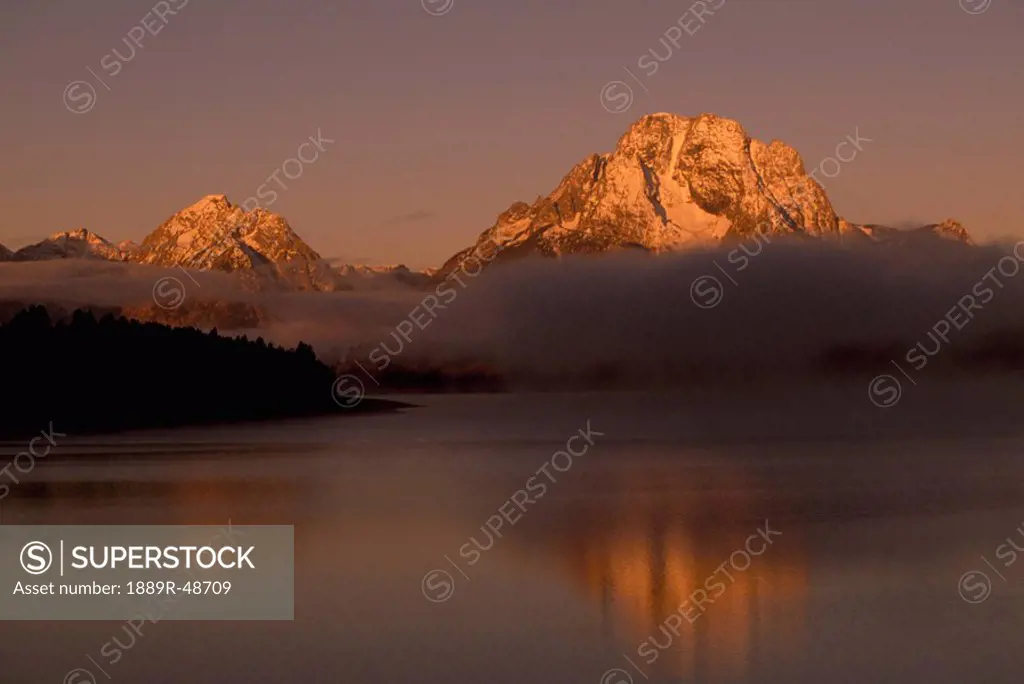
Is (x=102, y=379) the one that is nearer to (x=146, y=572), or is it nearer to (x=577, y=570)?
(x=146, y=572)

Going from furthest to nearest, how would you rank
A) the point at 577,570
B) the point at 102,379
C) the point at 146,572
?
the point at 102,379, the point at 577,570, the point at 146,572

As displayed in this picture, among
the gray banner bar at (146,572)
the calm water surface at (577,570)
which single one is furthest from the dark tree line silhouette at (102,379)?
the gray banner bar at (146,572)

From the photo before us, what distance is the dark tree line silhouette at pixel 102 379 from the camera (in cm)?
15625

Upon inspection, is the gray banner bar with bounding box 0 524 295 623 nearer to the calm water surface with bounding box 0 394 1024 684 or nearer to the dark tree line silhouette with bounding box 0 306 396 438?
the calm water surface with bounding box 0 394 1024 684

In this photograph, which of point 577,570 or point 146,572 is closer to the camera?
point 146,572

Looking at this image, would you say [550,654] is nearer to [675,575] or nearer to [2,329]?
[675,575]

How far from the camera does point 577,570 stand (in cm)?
5003

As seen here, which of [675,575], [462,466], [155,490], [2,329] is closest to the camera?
[675,575]

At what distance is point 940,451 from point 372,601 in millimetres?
90980

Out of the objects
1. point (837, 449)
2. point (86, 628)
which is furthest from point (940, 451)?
point (86, 628)

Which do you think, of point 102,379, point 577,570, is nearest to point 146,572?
point 577,570

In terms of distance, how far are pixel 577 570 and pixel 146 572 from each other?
47.6 ft

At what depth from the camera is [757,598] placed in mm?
43938

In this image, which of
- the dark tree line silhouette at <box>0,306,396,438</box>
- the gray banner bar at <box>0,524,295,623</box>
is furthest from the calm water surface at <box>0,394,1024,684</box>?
the dark tree line silhouette at <box>0,306,396,438</box>
